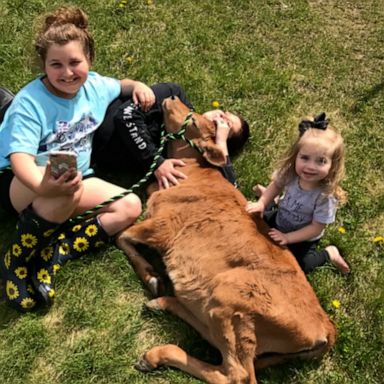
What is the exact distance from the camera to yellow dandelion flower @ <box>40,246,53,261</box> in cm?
446

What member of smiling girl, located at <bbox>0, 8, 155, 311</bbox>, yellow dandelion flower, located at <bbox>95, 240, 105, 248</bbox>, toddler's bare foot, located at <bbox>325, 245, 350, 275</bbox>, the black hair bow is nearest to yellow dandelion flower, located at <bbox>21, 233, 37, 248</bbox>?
smiling girl, located at <bbox>0, 8, 155, 311</bbox>

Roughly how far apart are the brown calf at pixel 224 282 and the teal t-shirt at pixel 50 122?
0.87m

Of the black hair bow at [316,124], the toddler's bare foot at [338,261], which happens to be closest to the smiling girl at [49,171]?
the black hair bow at [316,124]

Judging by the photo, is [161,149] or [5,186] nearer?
[5,186]

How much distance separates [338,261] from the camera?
4.90m

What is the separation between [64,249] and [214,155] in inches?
63.8

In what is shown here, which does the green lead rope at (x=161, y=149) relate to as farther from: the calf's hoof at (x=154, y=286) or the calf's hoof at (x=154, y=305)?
the calf's hoof at (x=154, y=305)

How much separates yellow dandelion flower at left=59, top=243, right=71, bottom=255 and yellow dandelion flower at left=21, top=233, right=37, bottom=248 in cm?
42

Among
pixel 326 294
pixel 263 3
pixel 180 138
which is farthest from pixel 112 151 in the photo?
pixel 263 3

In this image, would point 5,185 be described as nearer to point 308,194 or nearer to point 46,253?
point 46,253

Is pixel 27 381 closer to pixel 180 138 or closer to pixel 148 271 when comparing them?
pixel 148 271

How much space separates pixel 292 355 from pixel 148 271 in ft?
4.46

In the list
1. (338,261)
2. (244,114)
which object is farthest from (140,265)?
(244,114)

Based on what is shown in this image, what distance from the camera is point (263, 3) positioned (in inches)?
284
